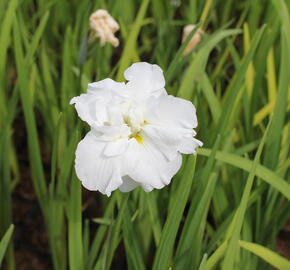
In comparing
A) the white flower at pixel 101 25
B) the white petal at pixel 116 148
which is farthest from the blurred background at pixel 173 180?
the white petal at pixel 116 148

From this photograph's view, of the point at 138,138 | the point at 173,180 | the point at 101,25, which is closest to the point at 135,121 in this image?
the point at 138,138

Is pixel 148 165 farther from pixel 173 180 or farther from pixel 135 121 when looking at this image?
pixel 173 180

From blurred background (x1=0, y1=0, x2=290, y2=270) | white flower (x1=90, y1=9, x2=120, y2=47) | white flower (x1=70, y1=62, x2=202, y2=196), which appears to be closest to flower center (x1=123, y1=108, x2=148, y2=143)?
white flower (x1=70, y1=62, x2=202, y2=196)

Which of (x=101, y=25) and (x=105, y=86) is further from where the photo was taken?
(x=101, y=25)

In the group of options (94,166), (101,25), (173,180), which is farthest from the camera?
(101,25)

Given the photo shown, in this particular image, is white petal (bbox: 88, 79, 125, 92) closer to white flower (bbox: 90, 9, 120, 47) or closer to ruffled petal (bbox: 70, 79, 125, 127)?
ruffled petal (bbox: 70, 79, 125, 127)

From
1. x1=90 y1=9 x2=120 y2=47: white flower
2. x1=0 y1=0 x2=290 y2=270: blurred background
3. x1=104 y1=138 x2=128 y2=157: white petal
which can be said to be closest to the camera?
x1=104 y1=138 x2=128 y2=157: white petal

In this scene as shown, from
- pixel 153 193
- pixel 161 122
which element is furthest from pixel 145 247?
pixel 161 122
